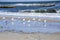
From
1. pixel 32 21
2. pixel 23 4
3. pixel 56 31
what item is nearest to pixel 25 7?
pixel 23 4

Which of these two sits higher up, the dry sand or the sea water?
the sea water

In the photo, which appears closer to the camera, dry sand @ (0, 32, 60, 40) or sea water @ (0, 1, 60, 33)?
dry sand @ (0, 32, 60, 40)

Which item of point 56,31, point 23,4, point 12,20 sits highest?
point 23,4

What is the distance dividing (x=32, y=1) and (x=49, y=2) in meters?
0.32

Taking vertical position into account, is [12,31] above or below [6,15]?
below

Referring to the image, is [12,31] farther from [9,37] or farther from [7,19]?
[7,19]

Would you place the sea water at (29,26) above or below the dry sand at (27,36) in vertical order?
above

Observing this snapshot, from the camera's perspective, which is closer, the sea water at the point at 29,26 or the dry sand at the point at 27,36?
the dry sand at the point at 27,36

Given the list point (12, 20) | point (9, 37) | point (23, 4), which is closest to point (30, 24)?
point (12, 20)

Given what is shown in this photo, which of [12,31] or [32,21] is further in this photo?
[32,21]

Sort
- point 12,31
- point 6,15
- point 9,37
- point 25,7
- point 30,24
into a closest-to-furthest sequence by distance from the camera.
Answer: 1. point 9,37
2. point 12,31
3. point 30,24
4. point 6,15
5. point 25,7

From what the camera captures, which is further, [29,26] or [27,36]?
[29,26]

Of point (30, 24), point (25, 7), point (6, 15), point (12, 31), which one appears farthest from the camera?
point (25, 7)

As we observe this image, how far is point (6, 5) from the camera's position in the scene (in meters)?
2.71
